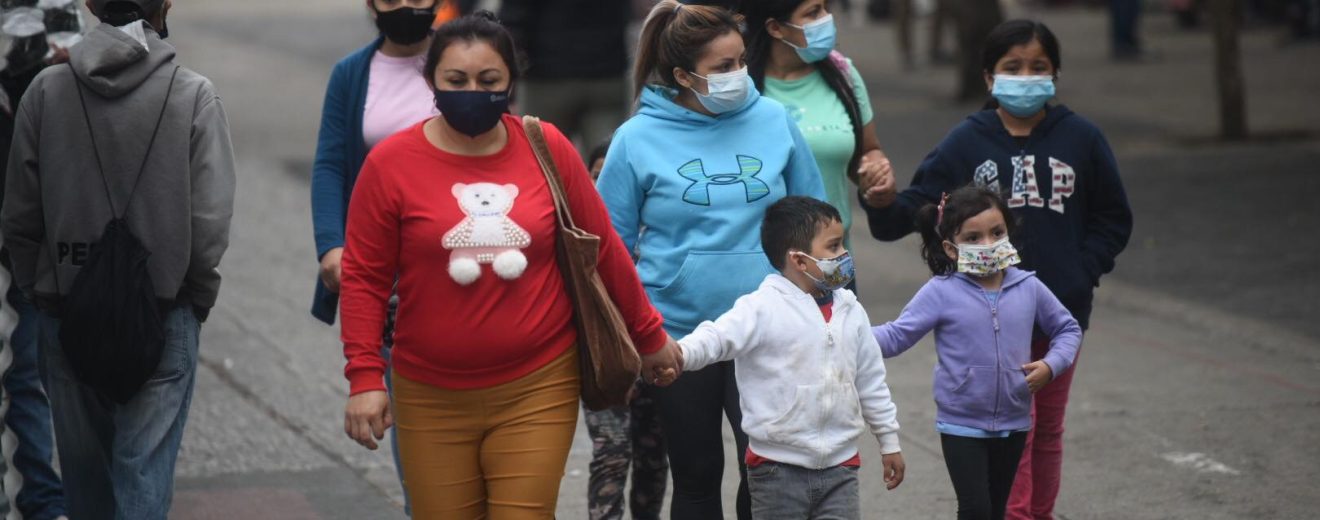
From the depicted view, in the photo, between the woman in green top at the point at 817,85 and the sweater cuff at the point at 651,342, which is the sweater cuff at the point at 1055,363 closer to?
the woman in green top at the point at 817,85

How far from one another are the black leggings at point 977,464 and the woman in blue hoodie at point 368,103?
6.06 ft

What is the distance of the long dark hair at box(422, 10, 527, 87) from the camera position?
14.0 feet

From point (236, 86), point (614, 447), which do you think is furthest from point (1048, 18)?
point (614, 447)

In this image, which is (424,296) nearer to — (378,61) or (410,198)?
(410,198)

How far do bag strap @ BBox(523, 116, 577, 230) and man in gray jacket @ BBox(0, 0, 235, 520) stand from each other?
3.01ft

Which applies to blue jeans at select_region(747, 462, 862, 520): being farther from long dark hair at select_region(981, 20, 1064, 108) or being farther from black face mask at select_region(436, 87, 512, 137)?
long dark hair at select_region(981, 20, 1064, 108)

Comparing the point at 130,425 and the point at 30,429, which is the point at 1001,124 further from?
the point at 30,429

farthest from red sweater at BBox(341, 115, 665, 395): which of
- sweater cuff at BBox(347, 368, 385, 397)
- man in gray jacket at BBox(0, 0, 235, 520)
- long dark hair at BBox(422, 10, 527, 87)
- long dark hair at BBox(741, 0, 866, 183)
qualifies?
long dark hair at BBox(741, 0, 866, 183)

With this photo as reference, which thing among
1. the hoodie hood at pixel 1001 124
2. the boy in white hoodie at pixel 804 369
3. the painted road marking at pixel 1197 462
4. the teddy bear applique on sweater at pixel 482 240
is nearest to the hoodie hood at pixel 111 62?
the teddy bear applique on sweater at pixel 482 240

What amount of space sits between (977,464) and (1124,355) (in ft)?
13.2

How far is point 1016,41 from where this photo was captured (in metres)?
5.46

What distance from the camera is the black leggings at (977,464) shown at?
16.3 feet

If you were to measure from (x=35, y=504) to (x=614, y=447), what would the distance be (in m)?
1.90

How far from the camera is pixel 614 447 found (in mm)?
5539
